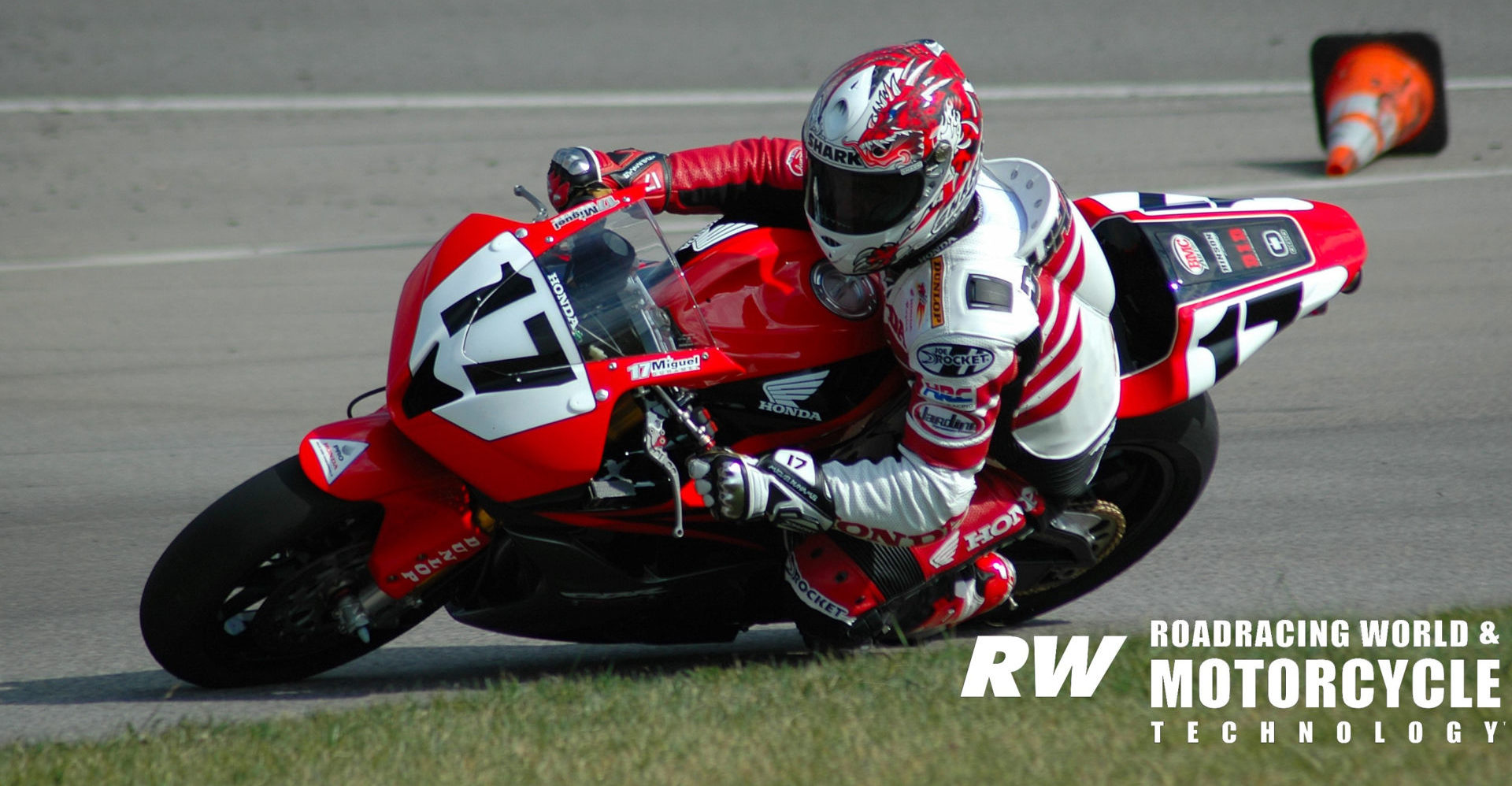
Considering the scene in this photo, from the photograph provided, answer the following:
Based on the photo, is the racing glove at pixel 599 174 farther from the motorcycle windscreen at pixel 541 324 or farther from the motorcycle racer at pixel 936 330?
the motorcycle windscreen at pixel 541 324

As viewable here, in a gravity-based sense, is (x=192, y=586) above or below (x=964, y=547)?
above

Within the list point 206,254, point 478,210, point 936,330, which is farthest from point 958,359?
point 478,210

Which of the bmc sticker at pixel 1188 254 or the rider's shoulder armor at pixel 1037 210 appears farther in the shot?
the bmc sticker at pixel 1188 254

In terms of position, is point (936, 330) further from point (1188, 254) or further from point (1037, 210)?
point (1188, 254)

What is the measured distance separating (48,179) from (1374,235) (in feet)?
25.5

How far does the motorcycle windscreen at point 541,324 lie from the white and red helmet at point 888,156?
390 mm

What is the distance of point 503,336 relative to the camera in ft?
10.9

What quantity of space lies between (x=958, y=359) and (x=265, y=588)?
165 centimetres

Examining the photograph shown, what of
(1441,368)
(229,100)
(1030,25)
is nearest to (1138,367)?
(1441,368)

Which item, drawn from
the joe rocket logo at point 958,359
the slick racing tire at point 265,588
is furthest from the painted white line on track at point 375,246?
the joe rocket logo at point 958,359

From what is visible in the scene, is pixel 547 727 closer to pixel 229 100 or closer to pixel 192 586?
pixel 192 586

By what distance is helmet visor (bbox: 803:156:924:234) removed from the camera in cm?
330

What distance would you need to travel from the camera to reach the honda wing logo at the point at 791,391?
3.55 m

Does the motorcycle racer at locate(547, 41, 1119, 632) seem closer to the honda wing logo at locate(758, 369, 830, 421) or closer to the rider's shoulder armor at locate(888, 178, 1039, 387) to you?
the rider's shoulder armor at locate(888, 178, 1039, 387)
